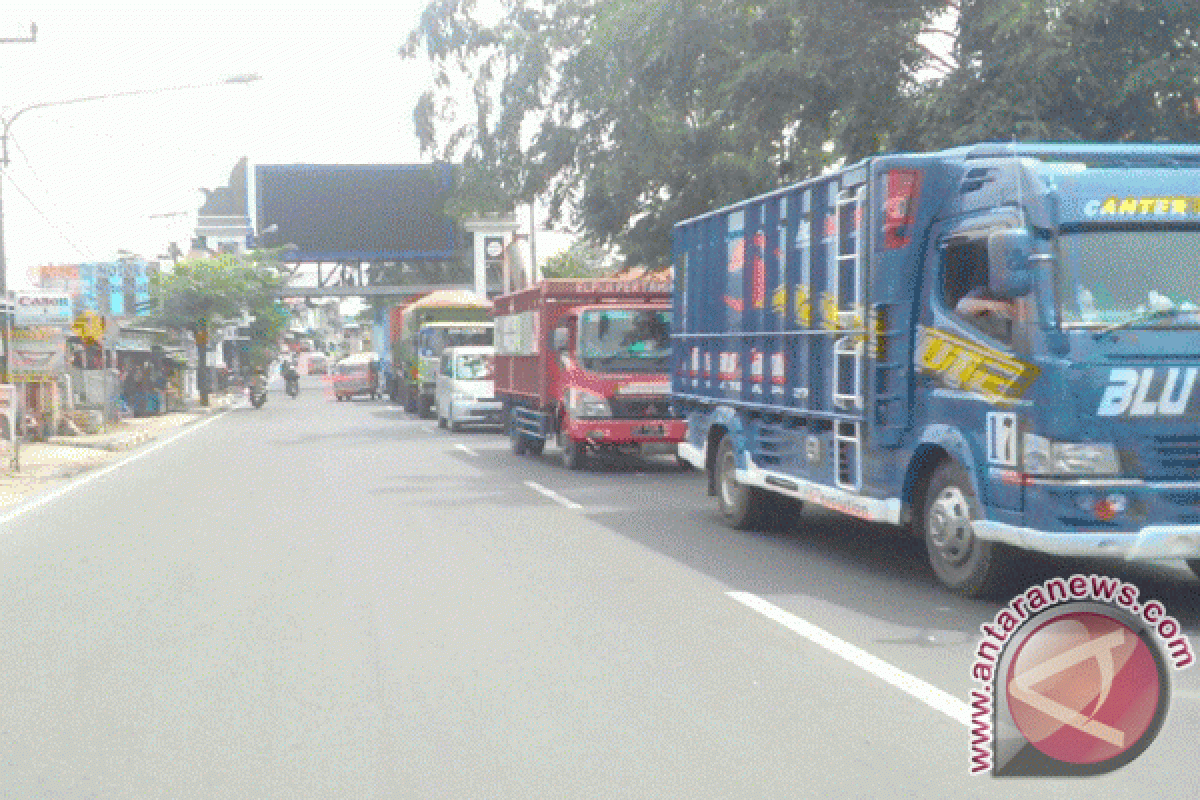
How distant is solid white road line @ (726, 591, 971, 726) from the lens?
6219 mm

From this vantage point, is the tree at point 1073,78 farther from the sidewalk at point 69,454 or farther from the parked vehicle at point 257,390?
the parked vehicle at point 257,390

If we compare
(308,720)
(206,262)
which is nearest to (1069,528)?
(308,720)

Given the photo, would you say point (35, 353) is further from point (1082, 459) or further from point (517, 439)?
point (1082, 459)

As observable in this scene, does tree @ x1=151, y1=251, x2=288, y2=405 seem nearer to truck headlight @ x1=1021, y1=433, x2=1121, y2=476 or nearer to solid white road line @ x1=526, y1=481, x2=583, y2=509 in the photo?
solid white road line @ x1=526, y1=481, x2=583, y2=509

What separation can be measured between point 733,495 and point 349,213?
5860 centimetres

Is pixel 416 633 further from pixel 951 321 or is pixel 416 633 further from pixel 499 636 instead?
pixel 951 321

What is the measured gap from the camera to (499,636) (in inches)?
312

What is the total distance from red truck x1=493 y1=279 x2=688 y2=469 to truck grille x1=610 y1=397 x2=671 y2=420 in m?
0.01

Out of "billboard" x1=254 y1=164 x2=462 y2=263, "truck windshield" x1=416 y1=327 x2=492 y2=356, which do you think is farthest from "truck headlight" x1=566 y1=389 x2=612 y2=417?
"billboard" x1=254 y1=164 x2=462 y2=263

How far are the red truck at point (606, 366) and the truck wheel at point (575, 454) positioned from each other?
0.01m

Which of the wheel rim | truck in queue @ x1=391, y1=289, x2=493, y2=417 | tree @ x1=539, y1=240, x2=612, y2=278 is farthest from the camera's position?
tree @ x1=539, y1=240, x2=612, y2=278

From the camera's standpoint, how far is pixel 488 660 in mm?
7301

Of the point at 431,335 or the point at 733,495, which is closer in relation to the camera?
the point at 733,495

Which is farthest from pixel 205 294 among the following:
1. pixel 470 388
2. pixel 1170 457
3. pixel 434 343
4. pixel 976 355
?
pixel 1170 457
